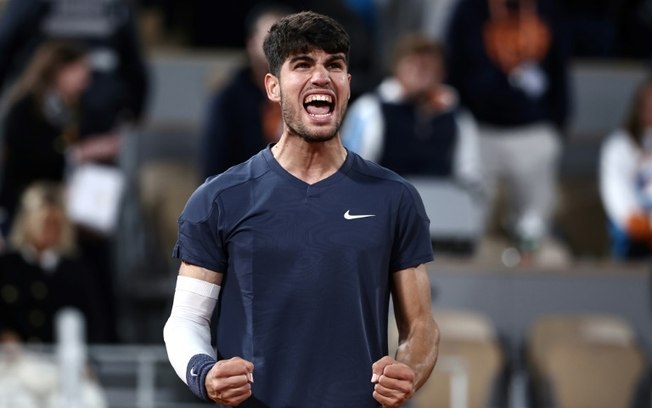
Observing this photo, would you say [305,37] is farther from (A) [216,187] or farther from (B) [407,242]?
(B) [407,242]

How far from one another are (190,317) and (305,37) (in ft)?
2.47

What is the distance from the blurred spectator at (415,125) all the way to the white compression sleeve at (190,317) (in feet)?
14.8

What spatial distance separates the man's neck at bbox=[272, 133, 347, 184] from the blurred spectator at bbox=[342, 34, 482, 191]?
14.6 feet

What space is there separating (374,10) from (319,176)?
25.7 ft

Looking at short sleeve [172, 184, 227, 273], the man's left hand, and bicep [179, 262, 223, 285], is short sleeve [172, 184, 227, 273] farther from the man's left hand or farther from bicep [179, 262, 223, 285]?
the man's left hand

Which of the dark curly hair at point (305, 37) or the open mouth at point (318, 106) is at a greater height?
the dark curly hair at point (305, 37)

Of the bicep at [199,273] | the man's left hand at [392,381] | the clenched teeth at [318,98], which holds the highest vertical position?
the clenched teeth at [318,98]

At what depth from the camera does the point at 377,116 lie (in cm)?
868

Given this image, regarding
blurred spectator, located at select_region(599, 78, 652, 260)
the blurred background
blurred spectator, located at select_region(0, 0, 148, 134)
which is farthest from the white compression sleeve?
blurred spectator, located at select_region(599, 78, 652, 260)

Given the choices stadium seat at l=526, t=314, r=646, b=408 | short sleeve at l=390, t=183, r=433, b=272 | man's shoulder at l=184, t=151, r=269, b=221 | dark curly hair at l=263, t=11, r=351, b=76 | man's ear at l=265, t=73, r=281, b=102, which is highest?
dark curly hair at l=263, t=11, r=351, b=76

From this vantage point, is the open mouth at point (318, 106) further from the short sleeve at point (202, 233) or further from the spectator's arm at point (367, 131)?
the spectator's arm at point (367, 131)

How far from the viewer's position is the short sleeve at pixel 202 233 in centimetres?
400

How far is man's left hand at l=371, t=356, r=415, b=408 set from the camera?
3854 mm

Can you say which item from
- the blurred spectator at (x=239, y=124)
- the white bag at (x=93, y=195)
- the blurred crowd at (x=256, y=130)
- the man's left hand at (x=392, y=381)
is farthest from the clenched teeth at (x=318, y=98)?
the white bag at (x=93, y=195)
